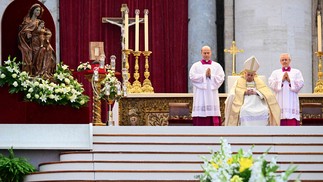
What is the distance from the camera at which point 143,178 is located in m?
15.4

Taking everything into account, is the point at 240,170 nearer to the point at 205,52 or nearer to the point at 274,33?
the point at 205,52

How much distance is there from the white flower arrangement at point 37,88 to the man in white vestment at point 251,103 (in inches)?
110

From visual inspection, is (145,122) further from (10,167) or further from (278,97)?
(10,167)

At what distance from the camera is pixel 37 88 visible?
668 inches

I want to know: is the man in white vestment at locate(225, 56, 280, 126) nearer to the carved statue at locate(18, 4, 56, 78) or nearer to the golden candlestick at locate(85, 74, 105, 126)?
the golden candlestick at locate(85, 74, 105, 126)

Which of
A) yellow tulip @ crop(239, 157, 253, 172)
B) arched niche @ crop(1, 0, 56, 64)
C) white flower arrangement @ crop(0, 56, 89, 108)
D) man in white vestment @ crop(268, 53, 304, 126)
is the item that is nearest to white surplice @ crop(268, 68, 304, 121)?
man in white vestment @ crop(268, 53, 304, 126)

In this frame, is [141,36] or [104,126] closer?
[104,126]

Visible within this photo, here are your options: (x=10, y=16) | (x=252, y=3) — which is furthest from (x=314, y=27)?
(x=10, y=16)

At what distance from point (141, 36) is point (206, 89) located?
559 centimetres

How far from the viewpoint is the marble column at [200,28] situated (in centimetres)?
2467

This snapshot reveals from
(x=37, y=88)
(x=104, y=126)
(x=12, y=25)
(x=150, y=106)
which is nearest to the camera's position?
(x=104, y=126)

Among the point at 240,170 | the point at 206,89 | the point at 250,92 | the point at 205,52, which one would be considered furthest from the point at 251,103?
the point at 240,170

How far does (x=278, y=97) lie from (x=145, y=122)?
8.26ft

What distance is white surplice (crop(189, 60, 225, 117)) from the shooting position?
767 inches
